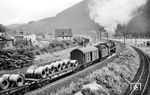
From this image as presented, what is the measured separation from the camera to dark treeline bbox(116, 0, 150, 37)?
365ft

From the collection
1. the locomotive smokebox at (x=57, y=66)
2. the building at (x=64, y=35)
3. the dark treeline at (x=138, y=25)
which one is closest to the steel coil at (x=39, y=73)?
the locomotive smokebox at (x=57, y=66)

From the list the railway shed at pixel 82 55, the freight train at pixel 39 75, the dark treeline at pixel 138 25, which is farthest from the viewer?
the dark treeline at pixel 138 25

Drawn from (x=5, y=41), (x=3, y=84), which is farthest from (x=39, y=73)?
(x=5, y=41)

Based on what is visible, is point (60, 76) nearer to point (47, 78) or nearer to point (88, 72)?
point (47, 78)

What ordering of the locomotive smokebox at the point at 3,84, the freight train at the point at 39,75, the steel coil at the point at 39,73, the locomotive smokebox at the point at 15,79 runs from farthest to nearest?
the steel coil at the point at 39,73
the locomotive smokebox at the point at 15,79
the freight train at the point at 39,75
the locomotive smokebox at the point at 3,84

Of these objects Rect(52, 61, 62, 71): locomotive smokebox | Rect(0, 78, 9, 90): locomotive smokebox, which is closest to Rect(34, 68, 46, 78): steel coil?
Rect(52, 61, 62, 71): locomotive smokebox

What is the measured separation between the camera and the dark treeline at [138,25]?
365ft

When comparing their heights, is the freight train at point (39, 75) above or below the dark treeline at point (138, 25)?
below

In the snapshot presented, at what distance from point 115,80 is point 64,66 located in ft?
24.1

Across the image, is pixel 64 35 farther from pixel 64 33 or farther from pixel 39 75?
pixel 39 75

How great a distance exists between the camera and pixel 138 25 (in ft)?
388

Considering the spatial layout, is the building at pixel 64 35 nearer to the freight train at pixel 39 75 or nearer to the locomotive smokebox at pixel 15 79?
the freight train at pixel 39 75

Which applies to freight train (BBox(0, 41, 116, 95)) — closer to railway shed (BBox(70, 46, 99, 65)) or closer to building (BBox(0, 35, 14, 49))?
railway shed (BBox(70, 46, 99, 65))

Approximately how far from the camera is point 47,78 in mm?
17531
